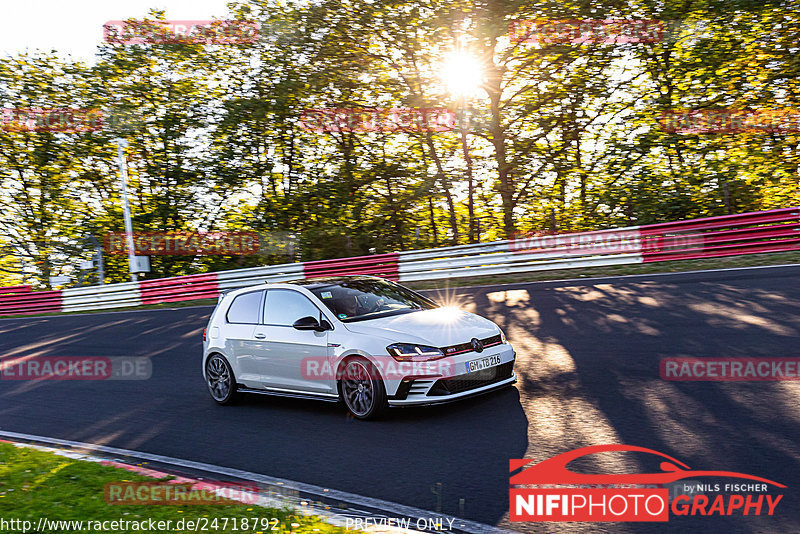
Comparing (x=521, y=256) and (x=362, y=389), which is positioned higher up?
(x=521, y=256)

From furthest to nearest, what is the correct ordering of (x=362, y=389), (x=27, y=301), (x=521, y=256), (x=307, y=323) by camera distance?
1. (x=27, y=301)
2. (x=521, y=256)
3. (x=307, y=323)
4. (x=362, y=389)

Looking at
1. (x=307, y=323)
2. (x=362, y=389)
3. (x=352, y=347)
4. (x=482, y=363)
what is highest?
(x=307, y=323)

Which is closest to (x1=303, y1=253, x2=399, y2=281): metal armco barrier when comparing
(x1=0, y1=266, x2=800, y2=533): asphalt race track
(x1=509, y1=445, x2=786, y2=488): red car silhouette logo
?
(x1=0, y1=266, x2=800, y2=533): asphalt race track

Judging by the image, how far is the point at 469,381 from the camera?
7.33 m

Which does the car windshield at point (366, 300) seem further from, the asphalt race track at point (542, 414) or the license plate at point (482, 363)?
the license plate at point (482, 363)

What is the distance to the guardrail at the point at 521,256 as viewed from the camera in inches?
591

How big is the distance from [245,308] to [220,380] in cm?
98

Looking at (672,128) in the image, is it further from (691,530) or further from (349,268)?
(691,530)

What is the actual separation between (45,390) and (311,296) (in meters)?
5.74


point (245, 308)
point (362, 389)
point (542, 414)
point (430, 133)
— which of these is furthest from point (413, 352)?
point (430, 133)

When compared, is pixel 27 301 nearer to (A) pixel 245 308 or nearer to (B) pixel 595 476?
(A) pixel 245 308

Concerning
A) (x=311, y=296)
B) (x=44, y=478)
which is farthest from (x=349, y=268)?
(x=44, y=478)

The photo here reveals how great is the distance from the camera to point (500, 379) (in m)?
7.65

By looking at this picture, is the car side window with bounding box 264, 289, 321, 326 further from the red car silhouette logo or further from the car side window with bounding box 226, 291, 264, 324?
the red car silhouette logo
